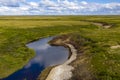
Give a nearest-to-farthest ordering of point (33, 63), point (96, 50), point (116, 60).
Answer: point (116, 60), point (33, 63), point (96, 50)

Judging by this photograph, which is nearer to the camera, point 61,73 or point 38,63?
point 61,73

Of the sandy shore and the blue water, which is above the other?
the sandy shore

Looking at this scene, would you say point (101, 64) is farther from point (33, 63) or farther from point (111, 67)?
point (33, 63)

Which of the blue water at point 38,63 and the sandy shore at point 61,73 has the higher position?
the sandy shore at point 61,73

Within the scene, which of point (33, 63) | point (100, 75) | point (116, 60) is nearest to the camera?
point (100, 75)

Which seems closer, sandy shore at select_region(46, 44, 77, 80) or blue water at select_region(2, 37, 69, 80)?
sandy shore at select_region(46, 44, 77, 80)

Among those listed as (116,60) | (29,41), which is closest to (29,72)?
(116,60)

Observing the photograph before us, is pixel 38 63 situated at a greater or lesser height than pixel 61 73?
lesser

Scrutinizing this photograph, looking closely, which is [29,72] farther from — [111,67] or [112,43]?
[112,43]

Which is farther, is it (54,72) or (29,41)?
(29,41)

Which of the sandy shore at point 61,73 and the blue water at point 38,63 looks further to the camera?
the blue water at point 38,63
